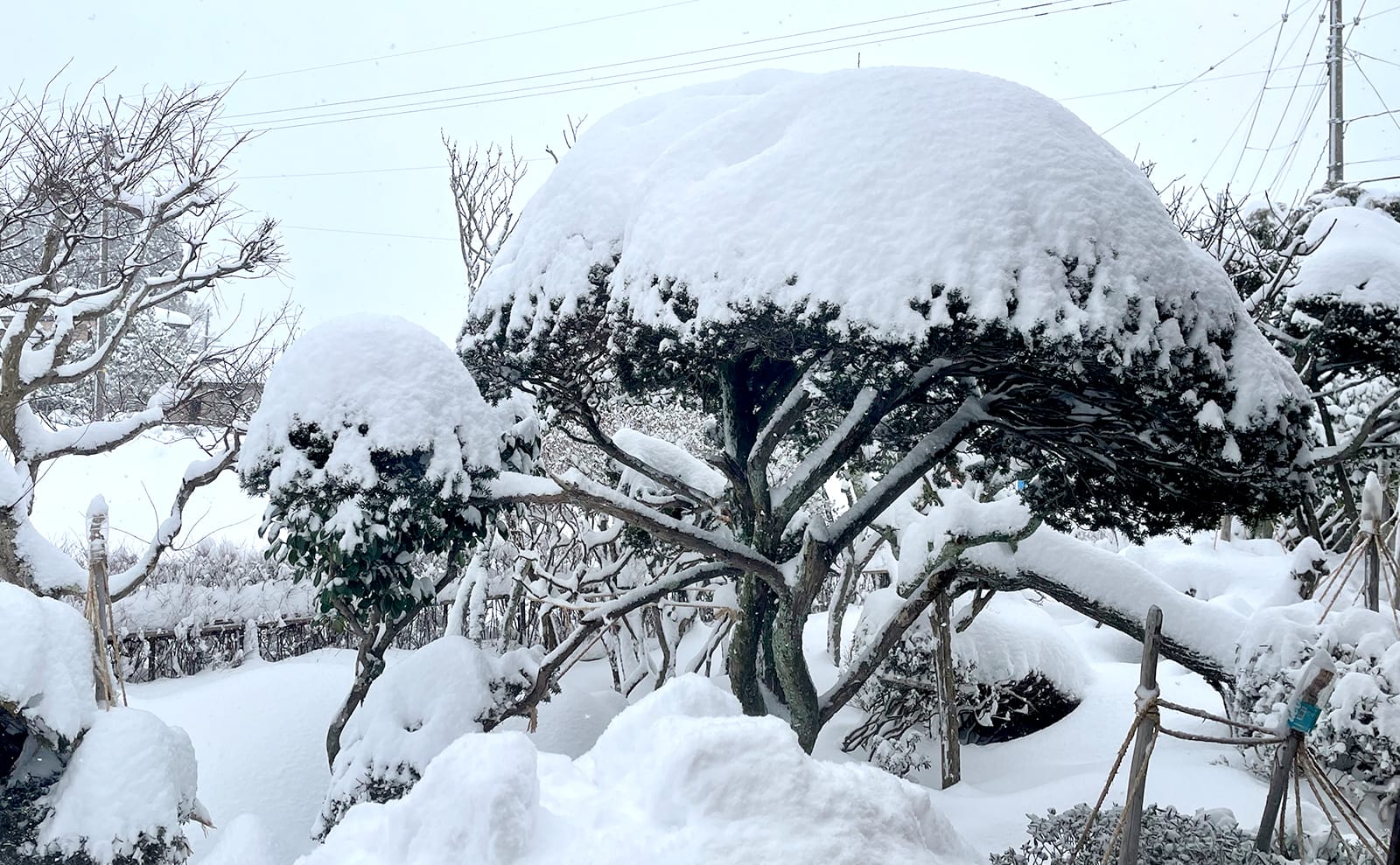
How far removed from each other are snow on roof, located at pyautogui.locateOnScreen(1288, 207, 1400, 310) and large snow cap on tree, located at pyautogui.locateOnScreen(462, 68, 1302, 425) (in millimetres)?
3092

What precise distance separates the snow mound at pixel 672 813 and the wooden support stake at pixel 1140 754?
1201 millimetres

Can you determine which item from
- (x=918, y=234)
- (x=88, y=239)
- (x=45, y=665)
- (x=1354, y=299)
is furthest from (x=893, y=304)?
(x=88, y=239)

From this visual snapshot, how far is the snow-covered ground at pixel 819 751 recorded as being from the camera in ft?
17.3

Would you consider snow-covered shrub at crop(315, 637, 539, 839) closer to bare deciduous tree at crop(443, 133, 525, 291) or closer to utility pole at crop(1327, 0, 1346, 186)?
bare deciduous tree at crop(443, 133, 525, 291)

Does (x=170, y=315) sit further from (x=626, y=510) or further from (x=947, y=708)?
(x=947, y=708)

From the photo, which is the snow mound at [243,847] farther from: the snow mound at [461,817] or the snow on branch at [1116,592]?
the snow on branch at [1116,592]

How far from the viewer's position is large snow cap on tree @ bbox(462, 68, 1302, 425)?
3.22 m

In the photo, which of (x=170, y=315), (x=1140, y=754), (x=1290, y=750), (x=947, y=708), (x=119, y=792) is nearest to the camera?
(x=1140, y=754)

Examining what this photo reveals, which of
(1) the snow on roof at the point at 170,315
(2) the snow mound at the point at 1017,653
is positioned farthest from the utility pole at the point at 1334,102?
(1) the snow on roof at the point at 170,315

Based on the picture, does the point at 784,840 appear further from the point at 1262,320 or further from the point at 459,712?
the point at 1262,320

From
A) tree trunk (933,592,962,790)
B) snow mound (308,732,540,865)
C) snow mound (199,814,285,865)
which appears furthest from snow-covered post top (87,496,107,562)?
tree trunk (933,592,962,790)

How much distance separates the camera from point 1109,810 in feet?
14.6

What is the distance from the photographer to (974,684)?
7.07m

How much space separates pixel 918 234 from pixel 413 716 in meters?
4.33
